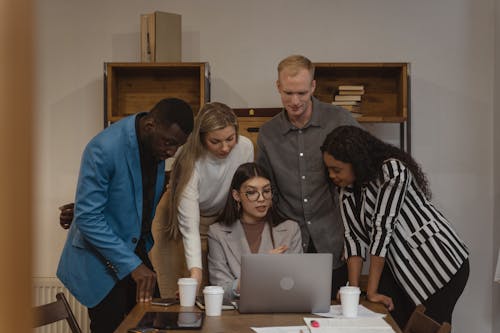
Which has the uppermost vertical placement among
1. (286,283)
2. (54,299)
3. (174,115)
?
(174,115)

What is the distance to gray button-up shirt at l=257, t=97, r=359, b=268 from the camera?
287cm

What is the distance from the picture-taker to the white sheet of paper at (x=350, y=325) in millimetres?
1985

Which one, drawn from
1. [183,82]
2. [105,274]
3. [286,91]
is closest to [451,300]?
[286,91]

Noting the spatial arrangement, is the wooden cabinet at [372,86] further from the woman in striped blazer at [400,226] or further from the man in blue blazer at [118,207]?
the man in blue blazer at [118,207]

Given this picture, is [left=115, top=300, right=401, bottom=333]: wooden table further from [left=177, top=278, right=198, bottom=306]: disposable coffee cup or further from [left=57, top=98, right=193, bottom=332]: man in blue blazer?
[left=57, top=98, right=193, bottom=332]: man in blue blazer

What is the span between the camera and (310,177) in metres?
2.88

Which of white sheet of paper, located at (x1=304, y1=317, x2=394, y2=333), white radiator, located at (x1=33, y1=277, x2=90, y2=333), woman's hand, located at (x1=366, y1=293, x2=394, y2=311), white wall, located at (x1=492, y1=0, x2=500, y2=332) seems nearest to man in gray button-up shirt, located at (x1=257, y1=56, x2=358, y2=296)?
woman's hand, located at (x1=366, y1=293, x2=394, y2=311)

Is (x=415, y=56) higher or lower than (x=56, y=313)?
higher

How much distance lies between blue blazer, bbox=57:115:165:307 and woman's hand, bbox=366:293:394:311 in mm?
867

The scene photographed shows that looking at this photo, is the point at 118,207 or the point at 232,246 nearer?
the point at 118,207

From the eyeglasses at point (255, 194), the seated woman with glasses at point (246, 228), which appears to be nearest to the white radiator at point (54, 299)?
the seated woman with glasses at point (246, 228)

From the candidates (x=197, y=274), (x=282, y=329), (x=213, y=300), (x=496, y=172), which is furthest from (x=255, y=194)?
(x=496, y=172)

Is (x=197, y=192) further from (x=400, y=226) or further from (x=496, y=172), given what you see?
(x=496, y=172)

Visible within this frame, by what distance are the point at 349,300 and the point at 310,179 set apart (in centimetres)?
80
